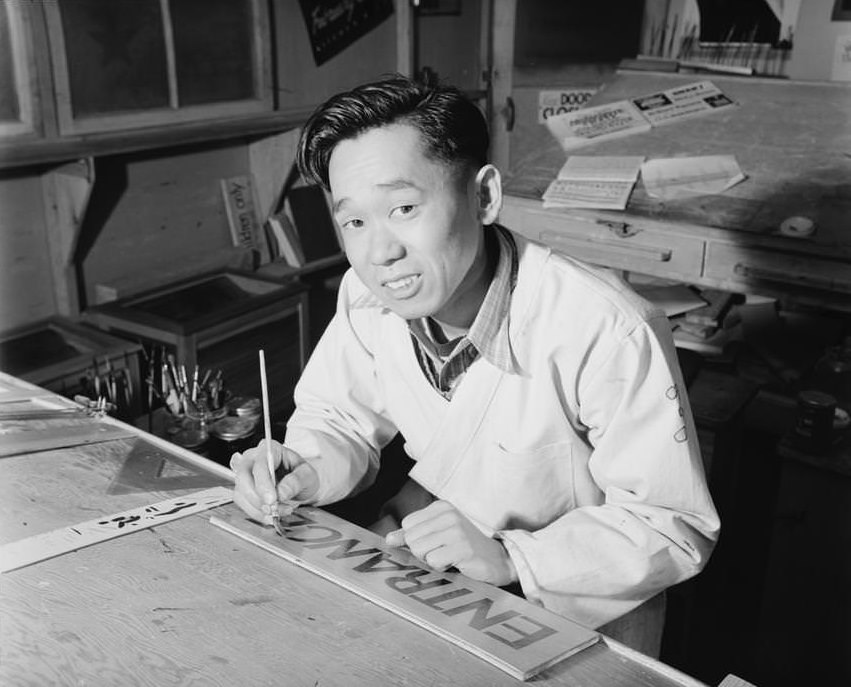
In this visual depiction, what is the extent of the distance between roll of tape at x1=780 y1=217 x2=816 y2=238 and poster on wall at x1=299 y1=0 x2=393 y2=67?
7.23 feet

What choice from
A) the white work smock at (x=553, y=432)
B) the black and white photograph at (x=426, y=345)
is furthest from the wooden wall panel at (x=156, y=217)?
the white work smock at (x=553, y=432)

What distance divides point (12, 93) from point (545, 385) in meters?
1.97

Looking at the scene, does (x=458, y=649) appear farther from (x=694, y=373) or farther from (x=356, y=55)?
(x=356, y=55)

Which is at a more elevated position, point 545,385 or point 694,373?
point 545,385

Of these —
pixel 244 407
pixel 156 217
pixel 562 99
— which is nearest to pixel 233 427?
pixel 244 407

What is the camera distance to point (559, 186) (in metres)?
2.96

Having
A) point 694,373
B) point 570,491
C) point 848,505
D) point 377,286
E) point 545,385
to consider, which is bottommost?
point 848,505

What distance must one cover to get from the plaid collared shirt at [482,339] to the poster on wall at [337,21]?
2598mm

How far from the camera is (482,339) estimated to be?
1.44m

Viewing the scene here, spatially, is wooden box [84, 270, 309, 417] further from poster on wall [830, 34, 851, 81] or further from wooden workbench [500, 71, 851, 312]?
poster on wall [830, 34, 851, 81]

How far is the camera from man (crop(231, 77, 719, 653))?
1.27 metres

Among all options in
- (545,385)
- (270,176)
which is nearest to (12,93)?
(270,176)

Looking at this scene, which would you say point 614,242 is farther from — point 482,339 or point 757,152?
point 482,339

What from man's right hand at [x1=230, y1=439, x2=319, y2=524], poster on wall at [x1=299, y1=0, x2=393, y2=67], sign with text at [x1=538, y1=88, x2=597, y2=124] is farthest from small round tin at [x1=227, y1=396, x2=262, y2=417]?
sign with text at [x1=538, y1=88, x2=597, y2=124]
